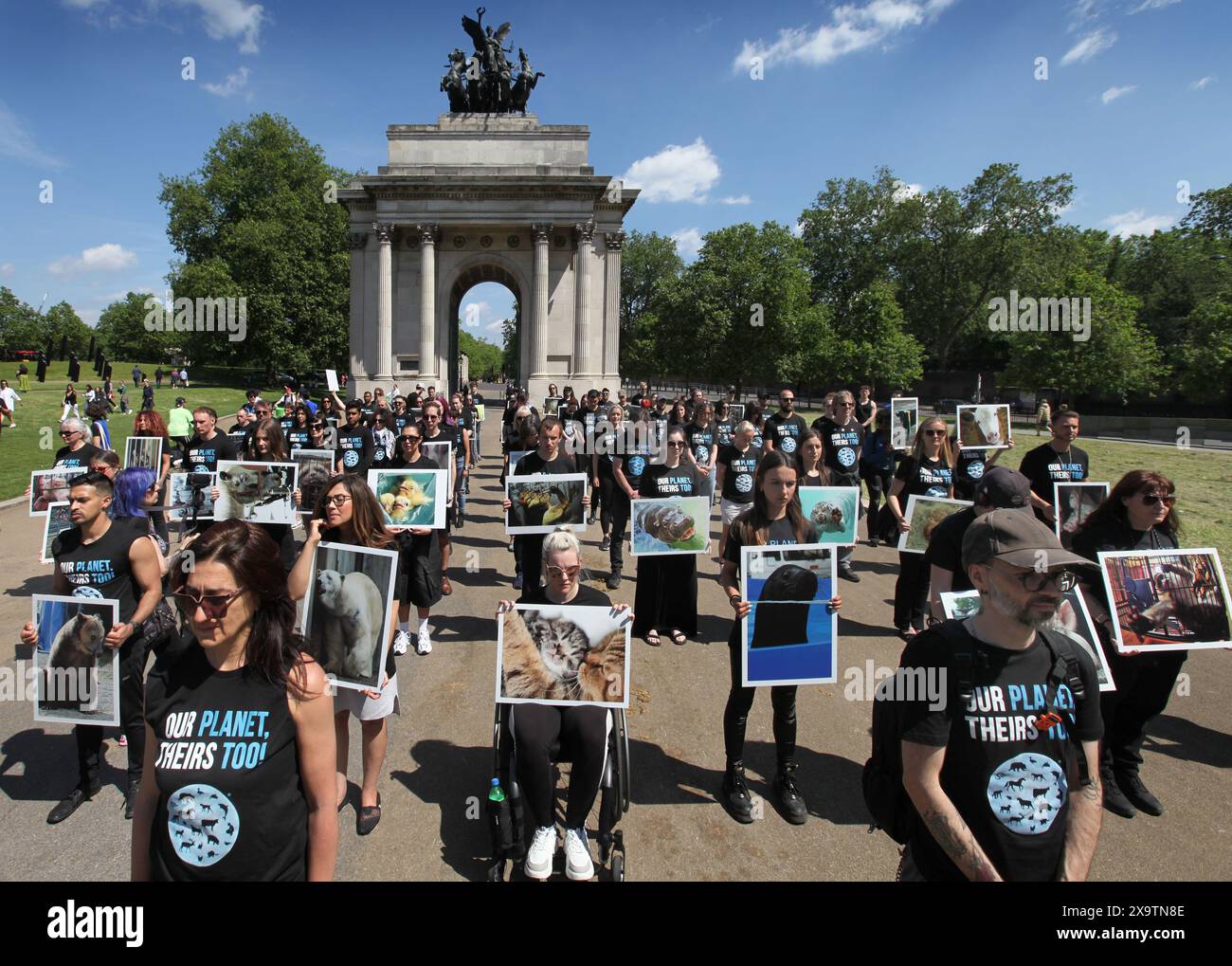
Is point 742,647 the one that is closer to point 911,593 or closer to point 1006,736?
point 1006,736

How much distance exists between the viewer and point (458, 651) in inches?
292

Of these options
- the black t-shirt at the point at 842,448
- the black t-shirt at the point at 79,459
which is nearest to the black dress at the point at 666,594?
the black t-shirt at the point at 842,448

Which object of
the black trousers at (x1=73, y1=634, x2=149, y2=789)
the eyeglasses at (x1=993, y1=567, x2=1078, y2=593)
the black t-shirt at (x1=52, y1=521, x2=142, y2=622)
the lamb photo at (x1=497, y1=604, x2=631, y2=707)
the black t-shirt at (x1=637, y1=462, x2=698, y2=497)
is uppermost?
the black t-shirt at (x1=637, y1=462, x2=698, y2=497)

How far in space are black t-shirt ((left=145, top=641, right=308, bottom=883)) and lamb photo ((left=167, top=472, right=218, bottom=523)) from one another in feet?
20.4

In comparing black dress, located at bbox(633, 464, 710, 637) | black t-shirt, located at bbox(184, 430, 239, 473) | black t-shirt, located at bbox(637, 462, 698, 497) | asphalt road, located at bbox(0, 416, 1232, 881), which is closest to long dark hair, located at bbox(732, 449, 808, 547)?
asphalt road, located at bbox(0, 416, 1232, 881)

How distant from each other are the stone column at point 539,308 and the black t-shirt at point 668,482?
103 ft

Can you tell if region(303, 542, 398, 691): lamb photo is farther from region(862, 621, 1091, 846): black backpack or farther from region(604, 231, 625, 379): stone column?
region(604, 231, 625, 379): stone column

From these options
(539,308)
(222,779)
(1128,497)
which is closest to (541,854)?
(222,779)

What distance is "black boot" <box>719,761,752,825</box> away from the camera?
453 centimetres

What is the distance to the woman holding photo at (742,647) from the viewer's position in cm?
456

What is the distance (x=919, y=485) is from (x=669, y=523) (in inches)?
118

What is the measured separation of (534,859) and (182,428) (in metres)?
15.6

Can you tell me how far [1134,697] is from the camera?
507cm

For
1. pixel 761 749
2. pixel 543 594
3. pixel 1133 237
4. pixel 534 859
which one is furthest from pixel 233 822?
pixel 1133 237
